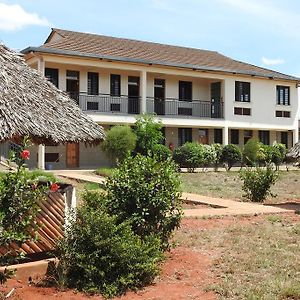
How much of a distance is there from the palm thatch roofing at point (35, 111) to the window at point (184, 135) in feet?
78.9

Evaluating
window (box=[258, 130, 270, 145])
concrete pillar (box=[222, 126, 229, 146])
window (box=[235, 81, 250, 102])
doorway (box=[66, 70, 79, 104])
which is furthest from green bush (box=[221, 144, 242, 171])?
doorway (box=[66, 70, 79, 104])

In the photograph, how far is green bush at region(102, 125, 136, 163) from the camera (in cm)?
2633

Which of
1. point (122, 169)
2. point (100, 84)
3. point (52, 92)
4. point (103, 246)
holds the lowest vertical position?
point (103, 246)

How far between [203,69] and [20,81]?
23.9 metres

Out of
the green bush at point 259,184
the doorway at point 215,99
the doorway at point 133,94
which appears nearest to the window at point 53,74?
the doorway at point 133,94

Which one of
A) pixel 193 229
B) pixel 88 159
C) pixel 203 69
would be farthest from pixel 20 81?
pixel 203 69

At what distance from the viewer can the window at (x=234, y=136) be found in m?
36.2

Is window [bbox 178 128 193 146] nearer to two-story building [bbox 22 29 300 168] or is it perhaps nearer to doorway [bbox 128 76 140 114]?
two-story building [bbox 22 29 300 168]

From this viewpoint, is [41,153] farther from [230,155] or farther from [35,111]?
[35,111]

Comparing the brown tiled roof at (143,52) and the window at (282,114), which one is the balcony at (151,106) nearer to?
the brown tiled roof at (143,52)

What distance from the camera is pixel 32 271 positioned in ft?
24.5

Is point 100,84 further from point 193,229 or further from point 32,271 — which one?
point 32,271

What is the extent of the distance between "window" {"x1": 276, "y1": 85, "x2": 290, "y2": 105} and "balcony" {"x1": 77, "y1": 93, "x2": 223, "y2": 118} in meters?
5.09

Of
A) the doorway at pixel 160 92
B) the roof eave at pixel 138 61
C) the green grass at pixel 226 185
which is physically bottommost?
the green grass at pixel 226 185
